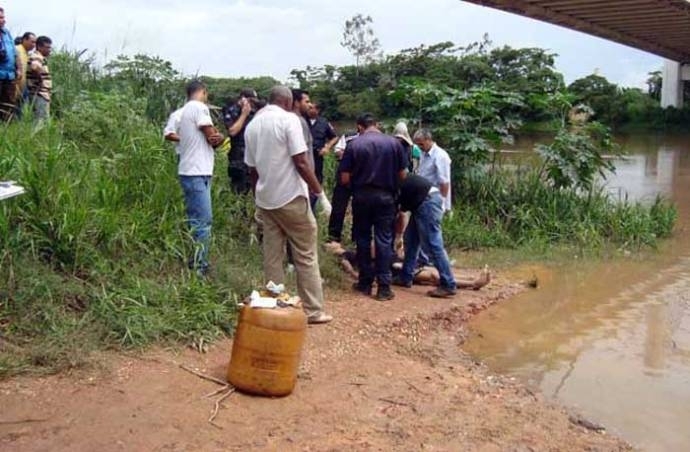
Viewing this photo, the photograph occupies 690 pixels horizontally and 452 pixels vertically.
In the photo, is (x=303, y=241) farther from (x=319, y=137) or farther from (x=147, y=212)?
(x=319, y=137)

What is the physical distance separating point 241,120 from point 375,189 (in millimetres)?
1377

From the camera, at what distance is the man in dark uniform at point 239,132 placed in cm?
714

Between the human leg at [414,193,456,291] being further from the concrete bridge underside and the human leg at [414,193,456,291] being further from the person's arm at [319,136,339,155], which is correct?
the concrete bridge underside

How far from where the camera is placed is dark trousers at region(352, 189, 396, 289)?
22.0 feet

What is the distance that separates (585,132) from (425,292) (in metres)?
4.83

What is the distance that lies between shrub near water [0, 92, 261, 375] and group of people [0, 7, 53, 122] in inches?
48.0

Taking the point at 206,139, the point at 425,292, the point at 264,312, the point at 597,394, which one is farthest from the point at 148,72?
the point at 597,394

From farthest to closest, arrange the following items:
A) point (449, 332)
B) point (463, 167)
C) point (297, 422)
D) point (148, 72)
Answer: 1. point (463, 167)
2. point (148, 72)
3. point (449, 332)
4. point (297, 422)

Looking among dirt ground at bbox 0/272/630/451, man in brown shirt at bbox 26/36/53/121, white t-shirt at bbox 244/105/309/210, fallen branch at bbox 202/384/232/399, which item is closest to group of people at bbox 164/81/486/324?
white t-shirt at bbox 244/105/309/210

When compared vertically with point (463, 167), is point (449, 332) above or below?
below

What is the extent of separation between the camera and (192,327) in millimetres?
5301

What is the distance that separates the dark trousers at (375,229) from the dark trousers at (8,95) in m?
3.67

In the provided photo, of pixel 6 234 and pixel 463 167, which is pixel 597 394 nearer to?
pixel 6 234

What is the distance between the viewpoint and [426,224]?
7.18 metres
